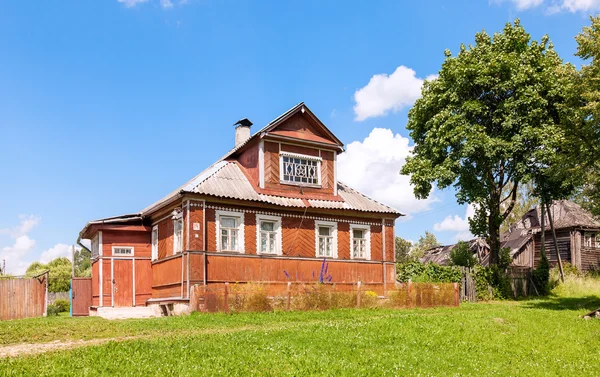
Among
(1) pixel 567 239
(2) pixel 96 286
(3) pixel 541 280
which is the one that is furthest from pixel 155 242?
(1) pixel 567 239

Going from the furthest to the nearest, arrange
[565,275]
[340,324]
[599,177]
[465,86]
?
[565,275], [465,86], [599,177], [340,324]

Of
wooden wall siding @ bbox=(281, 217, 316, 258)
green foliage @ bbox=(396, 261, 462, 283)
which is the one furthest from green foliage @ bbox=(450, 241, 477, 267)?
wooden wall siding @ bbox=(281, 217, 316, 258)

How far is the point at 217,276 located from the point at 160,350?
11.5 meters

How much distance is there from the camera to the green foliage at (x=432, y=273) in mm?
31875

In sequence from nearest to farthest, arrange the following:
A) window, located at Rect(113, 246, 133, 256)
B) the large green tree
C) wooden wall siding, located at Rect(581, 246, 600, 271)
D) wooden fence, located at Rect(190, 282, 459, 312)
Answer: wooden fence, located at Rect(190, 282, 459, 312)
window, located at Rect(113, 246, 133, 256)
the large green tree
wooden wall siding, located at Rect(581, 246, 600, 271)

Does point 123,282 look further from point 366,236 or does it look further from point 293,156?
point 366,236

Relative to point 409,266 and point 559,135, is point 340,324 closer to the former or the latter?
point 409,266

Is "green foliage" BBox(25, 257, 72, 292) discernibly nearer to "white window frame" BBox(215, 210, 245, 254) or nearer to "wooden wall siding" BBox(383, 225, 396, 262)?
"white window frame" BBox(215, 210, 245, 254)

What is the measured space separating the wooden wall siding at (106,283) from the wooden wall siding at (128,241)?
0.46m

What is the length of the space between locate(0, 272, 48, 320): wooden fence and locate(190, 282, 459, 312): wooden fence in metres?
10.2

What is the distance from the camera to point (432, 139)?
3378 centimetres

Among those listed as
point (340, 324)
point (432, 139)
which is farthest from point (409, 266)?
point (340, 324)

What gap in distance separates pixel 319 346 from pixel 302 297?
7.98 m

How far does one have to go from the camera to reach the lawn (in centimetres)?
1148
